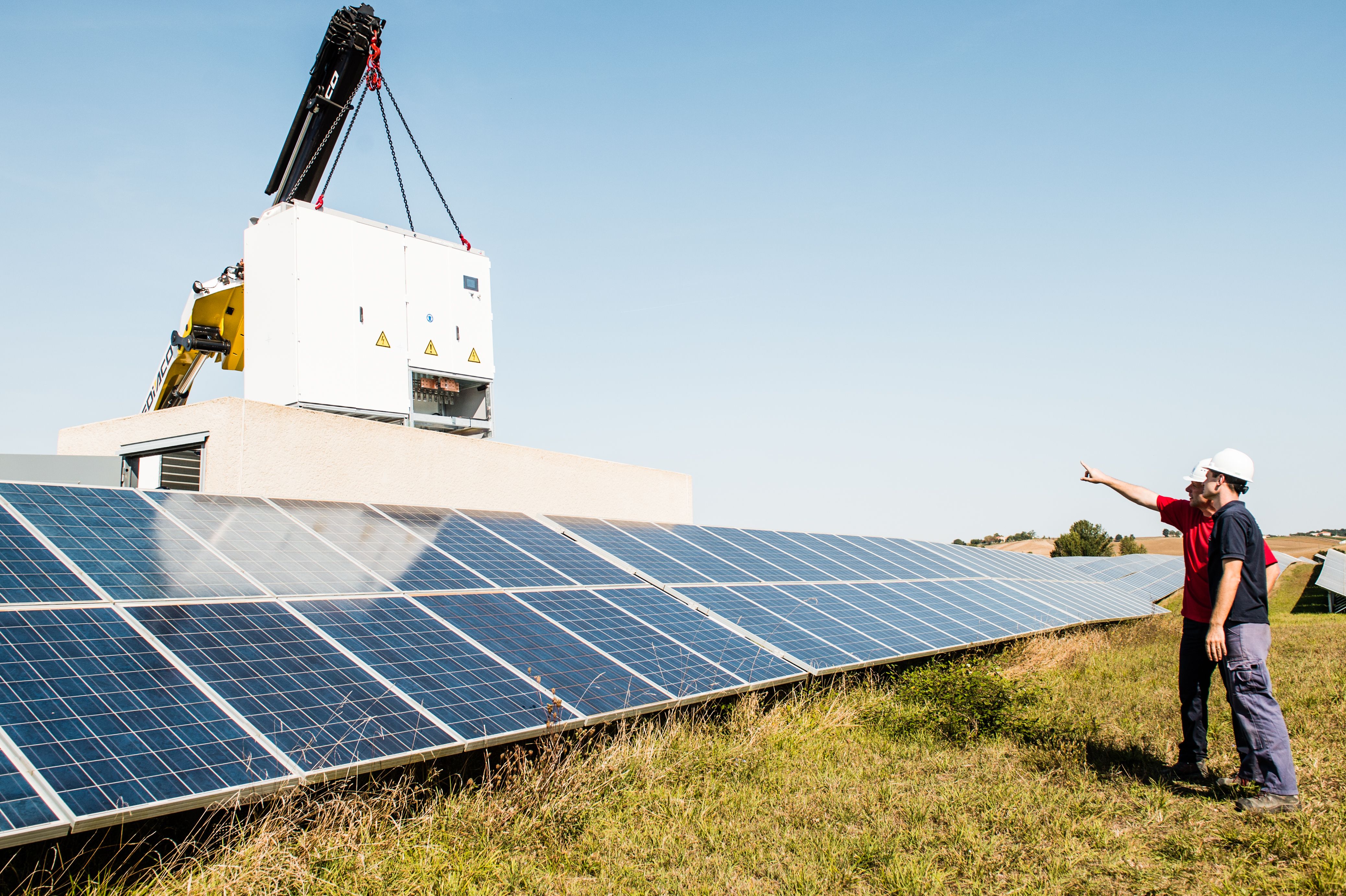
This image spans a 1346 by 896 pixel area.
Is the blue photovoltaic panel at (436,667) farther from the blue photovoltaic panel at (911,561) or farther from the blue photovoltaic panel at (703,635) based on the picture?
the blue photovoltaic panel at (911,561)

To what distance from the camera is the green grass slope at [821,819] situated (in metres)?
5.03

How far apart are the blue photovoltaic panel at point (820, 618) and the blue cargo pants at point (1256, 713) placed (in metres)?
3.71

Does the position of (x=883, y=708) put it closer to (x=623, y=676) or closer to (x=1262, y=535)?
(x=623, y=676)

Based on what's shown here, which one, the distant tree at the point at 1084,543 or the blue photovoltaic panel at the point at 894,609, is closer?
the blue photovoltaic panel at the point at 894,609

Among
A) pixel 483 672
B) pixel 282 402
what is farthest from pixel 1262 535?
pixel 282 402

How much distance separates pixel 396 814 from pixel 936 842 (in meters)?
3.27

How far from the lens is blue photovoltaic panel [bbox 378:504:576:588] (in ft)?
30.2

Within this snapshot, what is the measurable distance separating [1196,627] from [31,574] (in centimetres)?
809

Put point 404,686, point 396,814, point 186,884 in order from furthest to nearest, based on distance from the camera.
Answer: point 404,686, point 396,814, point 186,884

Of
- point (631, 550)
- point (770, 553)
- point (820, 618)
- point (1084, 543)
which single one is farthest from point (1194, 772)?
point (1084, 543)

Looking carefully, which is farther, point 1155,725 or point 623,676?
point 1155,725

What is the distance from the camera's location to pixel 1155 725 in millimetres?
8883

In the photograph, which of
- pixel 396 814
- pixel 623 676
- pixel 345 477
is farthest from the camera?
pixel 345 477

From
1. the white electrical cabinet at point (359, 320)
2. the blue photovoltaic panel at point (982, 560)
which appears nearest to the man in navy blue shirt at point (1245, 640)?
the white electrical cabinet at point (359, 320)
